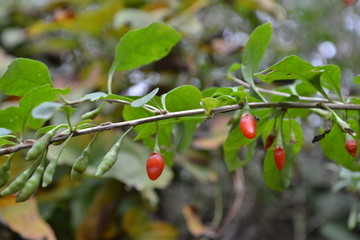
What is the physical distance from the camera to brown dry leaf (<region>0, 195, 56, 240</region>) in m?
0.97

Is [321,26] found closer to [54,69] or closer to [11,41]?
[54,69]

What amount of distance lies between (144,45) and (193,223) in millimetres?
741

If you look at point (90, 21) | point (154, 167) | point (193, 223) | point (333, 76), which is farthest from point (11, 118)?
point (90, 21)

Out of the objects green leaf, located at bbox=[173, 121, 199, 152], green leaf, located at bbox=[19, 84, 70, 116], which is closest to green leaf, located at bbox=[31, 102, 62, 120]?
green leaf, located at bbox=[19, 84, 70, 116]

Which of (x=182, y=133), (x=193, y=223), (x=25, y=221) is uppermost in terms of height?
(x=182, y=133)

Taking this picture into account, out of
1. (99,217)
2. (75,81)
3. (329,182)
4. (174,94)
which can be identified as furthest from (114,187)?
(329,182)

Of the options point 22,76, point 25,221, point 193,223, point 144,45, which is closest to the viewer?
point 22,76

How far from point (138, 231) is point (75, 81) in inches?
26.0

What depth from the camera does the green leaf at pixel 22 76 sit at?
0.64 meters

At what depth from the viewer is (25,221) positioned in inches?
39.4

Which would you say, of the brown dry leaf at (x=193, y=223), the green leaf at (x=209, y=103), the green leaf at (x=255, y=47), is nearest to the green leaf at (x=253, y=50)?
the green leaf at (x=255, y=47)

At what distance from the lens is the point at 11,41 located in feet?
5.85

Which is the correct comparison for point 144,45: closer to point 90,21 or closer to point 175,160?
point 175,160

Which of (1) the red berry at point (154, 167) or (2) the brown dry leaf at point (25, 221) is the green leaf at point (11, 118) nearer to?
(1) the red berry at point (154, 167)
